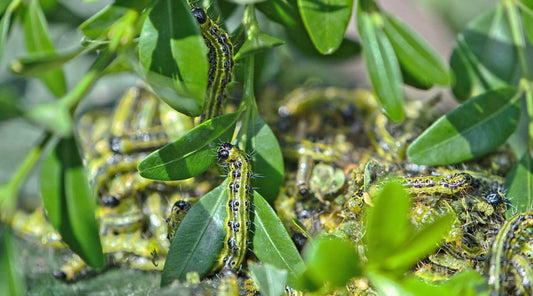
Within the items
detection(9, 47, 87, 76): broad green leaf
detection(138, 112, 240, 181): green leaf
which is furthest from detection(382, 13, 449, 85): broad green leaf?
detection(9, 47, 87, 76): broad green leaf

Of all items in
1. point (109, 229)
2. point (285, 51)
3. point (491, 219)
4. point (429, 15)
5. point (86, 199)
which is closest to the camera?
point (86, 199)

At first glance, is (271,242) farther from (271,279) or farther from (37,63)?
(37,63)

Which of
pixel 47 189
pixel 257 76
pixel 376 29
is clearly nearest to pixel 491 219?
pixel 376 29

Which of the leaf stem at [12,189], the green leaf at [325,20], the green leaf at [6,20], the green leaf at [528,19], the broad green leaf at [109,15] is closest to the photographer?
the leaf stem at [12,189]

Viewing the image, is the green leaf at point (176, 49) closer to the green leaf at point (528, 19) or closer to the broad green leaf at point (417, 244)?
the broad green leaf at point (417, 244)

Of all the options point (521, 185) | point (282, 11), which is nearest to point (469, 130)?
point (521, 185)

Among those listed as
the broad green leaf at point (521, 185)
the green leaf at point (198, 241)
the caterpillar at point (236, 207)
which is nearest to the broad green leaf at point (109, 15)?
the caterpillar at point (236, 207)

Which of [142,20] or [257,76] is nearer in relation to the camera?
[142,20]

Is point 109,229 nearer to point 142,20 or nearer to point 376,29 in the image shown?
point 142,20
